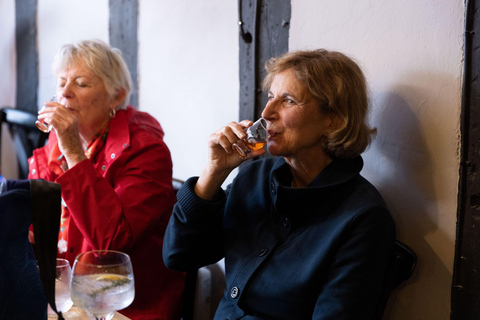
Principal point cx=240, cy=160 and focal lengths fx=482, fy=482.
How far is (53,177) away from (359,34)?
53.0 inches

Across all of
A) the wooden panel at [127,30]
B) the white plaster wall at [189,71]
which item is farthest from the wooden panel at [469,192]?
the wooden panel at [127,30]

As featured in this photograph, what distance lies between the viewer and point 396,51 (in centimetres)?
152

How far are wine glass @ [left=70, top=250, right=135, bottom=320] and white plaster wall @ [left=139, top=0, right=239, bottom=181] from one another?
1.26m

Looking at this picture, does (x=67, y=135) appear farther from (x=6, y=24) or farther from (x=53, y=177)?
(x=6, y=24)

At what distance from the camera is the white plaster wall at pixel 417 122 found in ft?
4.57

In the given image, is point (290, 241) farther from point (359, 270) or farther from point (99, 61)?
point (99, 61)

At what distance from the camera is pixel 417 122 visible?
1469mm

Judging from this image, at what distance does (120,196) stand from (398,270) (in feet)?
3.17

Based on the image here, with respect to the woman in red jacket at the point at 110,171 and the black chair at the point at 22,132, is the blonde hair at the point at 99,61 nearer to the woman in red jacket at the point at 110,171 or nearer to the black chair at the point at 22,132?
the woman in red jacket at the point at 110,171

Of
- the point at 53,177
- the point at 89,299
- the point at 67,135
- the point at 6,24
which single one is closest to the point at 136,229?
the point at 67,135

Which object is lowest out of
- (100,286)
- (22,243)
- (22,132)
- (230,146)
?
(22,132)

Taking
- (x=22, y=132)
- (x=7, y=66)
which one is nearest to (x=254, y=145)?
(x=22, y=132)

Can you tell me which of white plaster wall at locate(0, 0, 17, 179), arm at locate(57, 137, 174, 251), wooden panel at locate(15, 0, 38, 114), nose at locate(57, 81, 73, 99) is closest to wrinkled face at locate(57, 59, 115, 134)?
nose at locate(57, 81, 73, 99)

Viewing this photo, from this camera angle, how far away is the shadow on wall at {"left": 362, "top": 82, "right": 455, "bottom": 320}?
1.44 metres
